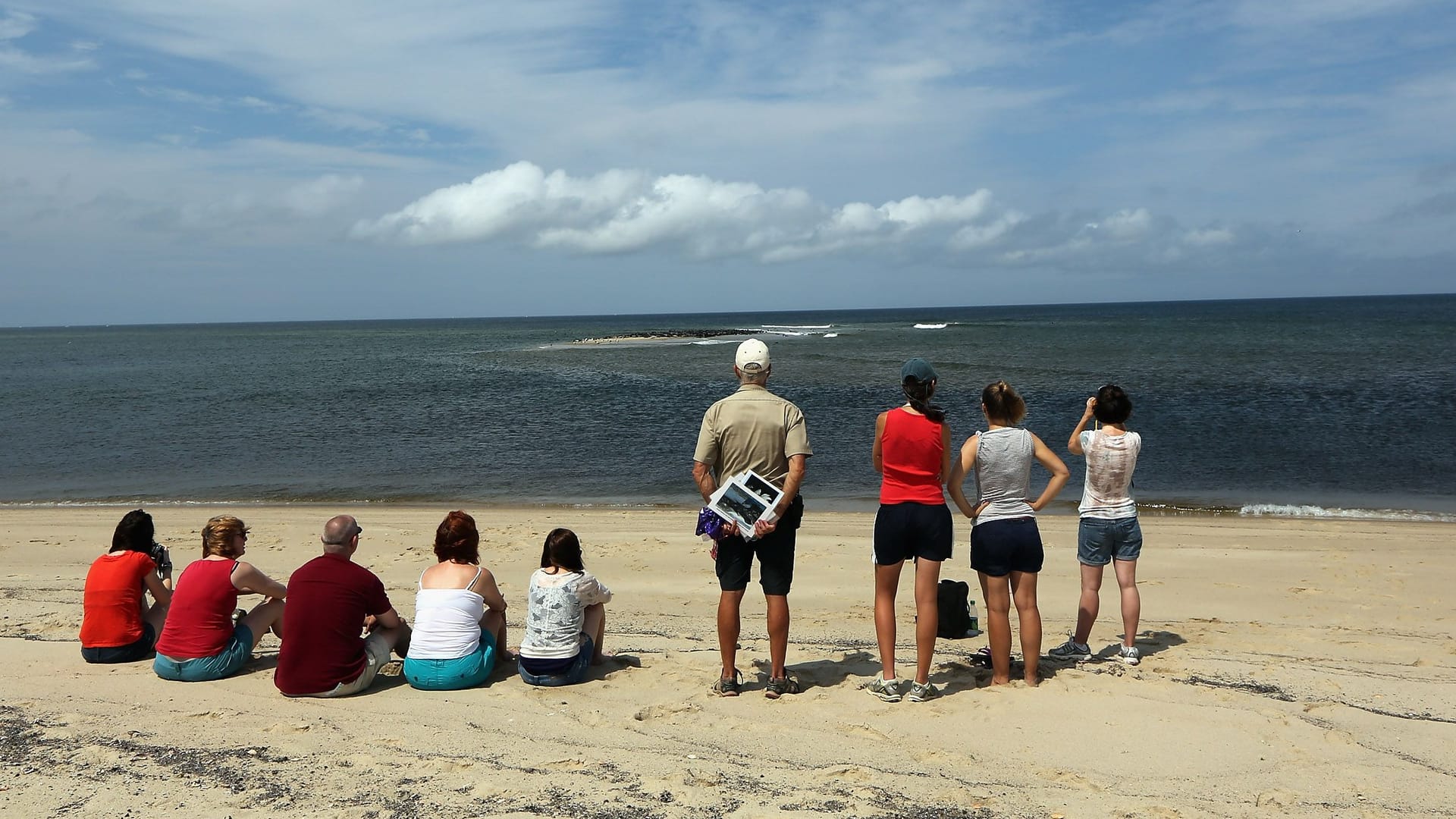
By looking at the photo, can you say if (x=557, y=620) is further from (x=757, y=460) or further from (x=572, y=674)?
(x=757, y=460)

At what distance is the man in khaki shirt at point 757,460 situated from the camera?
5000 mm

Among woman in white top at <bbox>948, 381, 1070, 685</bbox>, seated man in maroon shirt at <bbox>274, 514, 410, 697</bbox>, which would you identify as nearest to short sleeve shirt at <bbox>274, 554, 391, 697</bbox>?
seated man in maroon shirt at <bbox>274, 514, 410, 697</bbox>

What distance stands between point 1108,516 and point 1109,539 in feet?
0.53

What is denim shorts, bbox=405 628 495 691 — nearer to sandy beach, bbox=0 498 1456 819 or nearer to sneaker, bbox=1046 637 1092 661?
sandy beach, bbox=0 498 1456 819

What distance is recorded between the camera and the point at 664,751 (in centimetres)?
450

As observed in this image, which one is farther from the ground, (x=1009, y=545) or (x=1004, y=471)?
(x=1004, y=471)

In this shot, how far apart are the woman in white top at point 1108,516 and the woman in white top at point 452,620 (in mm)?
3692

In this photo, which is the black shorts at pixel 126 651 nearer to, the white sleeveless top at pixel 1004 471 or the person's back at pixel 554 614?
the person's back at pixel 554 614

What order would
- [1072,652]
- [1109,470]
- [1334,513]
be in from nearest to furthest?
[1109,470], [1072,652], [1334,513]

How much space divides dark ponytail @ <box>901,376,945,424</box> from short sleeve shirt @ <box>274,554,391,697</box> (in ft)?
10.4

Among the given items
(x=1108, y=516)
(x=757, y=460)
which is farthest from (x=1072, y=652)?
(x=757, y=460)

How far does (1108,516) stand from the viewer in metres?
5.86

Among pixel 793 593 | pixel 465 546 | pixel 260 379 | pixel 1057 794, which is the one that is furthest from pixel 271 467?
pixel 260 379

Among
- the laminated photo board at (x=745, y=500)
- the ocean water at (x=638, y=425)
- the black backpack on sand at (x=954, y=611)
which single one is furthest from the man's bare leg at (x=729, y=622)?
the ocean water at (x=638, y=425)
